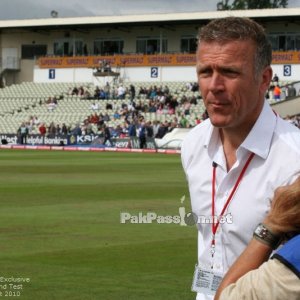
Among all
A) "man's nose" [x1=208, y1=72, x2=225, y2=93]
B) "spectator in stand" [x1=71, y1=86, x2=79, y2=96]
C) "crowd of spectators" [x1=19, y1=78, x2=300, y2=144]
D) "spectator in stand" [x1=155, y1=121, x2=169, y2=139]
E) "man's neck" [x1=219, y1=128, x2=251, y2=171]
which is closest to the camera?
"man's nose" [x1=208, y1=72, x2=225, y2=93]

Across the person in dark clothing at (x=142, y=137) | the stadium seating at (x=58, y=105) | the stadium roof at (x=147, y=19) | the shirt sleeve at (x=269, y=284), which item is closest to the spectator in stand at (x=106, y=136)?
the person in dark clothing at (x=142, y=137)

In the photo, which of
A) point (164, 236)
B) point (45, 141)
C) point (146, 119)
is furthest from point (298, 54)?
point (164, 236)

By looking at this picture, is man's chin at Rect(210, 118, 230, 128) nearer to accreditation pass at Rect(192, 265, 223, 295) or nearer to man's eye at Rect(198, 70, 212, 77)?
man's eye at Rect(198, 70, 212, 77)

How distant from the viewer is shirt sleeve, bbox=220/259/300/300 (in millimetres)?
3318

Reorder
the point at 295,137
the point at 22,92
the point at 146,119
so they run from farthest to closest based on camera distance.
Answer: the point at 22,92
the point at 146,119
the point at 295,137

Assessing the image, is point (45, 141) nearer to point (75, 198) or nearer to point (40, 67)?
point (40, 67)

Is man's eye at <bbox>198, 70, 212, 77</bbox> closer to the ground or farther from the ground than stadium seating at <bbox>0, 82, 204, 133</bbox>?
farther from the ground

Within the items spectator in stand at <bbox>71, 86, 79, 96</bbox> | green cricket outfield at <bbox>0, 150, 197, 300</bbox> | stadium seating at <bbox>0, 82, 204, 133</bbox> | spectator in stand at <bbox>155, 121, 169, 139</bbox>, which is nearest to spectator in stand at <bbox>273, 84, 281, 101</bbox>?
stadium seating at <bbox>0, 82, 204, 133</bbox>

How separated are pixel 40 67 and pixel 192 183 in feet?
251

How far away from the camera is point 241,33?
412 centimetres

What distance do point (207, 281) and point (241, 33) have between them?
127cm

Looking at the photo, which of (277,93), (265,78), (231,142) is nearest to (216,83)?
(265,78)

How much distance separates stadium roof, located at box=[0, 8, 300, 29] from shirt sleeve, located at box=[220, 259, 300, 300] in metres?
68.2

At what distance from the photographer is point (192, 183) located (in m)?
4.62
